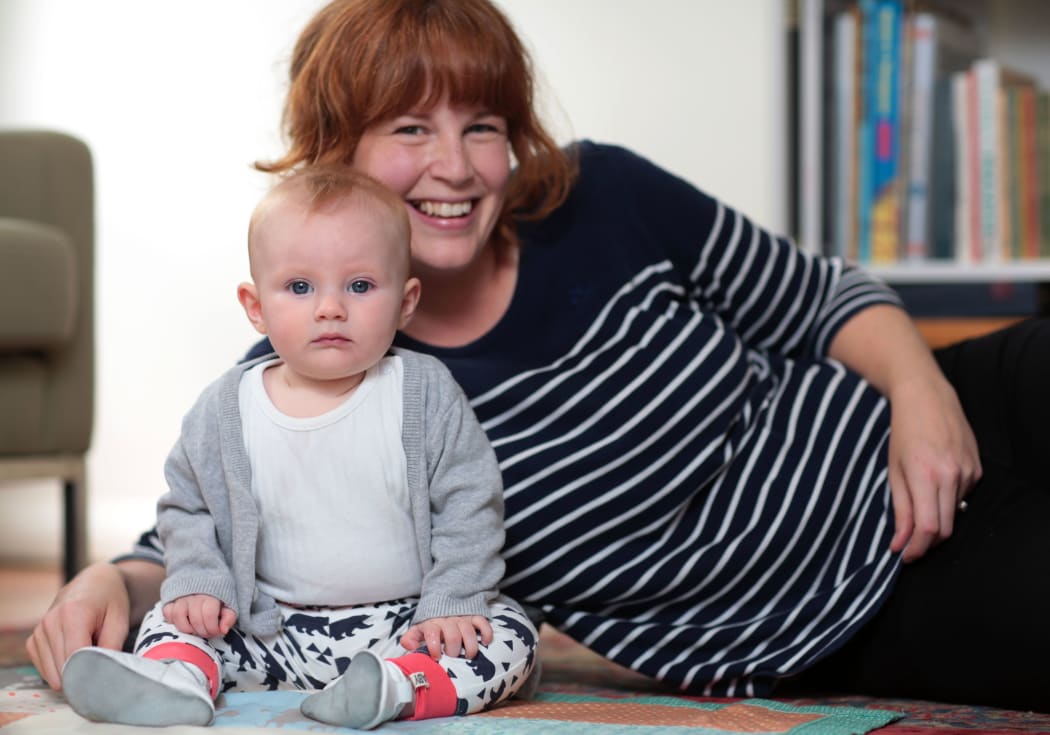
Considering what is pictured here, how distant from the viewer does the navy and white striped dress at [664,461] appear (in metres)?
1.13

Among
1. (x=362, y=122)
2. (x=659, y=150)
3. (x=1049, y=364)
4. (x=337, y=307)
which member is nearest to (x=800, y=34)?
(x=659, y=150)

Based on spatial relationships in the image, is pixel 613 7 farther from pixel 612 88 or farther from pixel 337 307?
pixel 337 307

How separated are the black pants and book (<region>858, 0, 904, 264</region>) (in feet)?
2.15

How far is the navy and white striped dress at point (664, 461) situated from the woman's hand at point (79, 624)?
339 mm

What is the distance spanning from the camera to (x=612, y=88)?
230 centimetres

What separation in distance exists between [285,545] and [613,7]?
160 cm

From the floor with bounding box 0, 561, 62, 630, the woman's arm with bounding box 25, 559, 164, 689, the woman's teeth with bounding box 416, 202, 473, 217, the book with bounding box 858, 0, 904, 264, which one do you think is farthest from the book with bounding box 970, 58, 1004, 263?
the floor with bounding box 0, 561, 62, 630

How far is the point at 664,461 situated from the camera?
1161 mm

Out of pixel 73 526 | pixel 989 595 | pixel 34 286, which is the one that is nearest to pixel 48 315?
pixel 34 286

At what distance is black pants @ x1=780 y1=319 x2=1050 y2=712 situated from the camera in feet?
3.52

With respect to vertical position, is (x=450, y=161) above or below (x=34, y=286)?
above

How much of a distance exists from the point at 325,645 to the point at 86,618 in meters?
0.20

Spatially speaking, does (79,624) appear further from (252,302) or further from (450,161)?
(450,161)

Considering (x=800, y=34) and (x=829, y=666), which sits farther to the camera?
(x=800, y=34)
